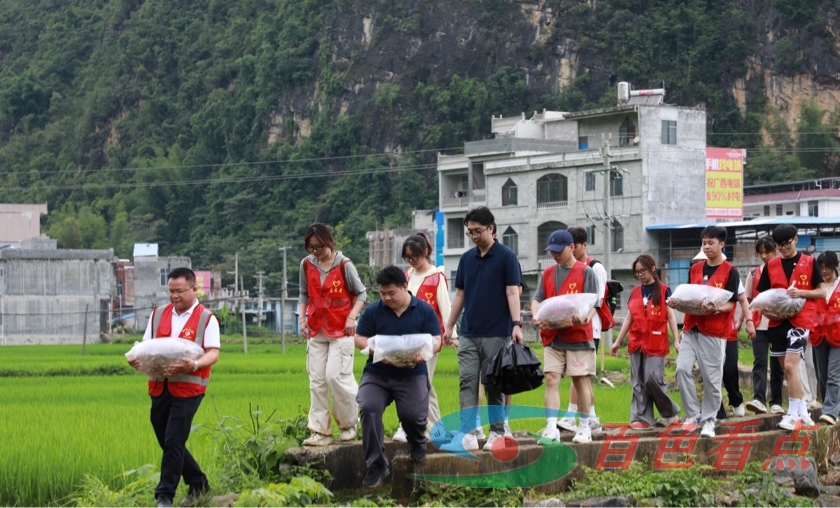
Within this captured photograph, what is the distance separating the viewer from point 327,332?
359 inches

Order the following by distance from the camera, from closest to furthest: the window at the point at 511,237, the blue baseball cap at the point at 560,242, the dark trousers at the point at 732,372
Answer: the blue baseball cap at the point at 560,242, the dark trousers at the point at 732,372, the window at the point at 511,237

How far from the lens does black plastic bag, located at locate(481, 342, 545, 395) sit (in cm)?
854

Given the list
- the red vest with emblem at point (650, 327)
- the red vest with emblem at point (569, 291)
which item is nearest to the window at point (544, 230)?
the red vest with emblem at point (650, 327)

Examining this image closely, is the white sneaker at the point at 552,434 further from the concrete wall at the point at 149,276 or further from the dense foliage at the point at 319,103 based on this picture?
the dense foliage at the point at 319,103

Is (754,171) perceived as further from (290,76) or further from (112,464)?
(112,464)

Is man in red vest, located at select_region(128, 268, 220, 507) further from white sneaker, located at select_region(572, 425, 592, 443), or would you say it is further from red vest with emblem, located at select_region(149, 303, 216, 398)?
white sneaker, located at select_region(572, 425, 592, 443)

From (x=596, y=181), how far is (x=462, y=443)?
122 feet

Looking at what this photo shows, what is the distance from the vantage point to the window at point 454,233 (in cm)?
4988

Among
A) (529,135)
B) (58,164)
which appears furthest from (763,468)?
(58,164)

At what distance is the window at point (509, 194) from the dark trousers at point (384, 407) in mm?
39834

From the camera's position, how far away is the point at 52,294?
A: 50.9m

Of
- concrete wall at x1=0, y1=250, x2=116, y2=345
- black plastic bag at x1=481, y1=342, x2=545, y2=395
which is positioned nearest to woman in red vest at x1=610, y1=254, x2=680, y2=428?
black plastic bag at x1=481, y1=342, x2=545, y2=395

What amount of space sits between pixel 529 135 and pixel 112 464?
43.4m

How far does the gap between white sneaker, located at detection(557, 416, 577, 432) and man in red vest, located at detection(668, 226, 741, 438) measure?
905 mm
